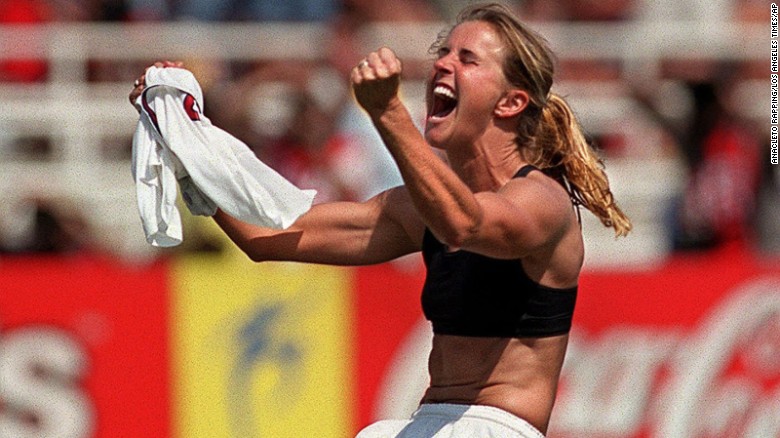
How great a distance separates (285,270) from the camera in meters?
7.23

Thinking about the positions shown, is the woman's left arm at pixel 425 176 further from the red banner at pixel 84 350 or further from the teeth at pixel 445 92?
the red banner at pixel 84 350

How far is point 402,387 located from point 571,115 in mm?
2880

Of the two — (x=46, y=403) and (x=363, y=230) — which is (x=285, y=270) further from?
(x=363, y=230)

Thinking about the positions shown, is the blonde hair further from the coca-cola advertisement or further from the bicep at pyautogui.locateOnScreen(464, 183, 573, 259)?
the coca-cola advertisement

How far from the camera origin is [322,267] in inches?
287

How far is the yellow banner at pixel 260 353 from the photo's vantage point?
706cm

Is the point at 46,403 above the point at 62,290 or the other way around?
the other way around

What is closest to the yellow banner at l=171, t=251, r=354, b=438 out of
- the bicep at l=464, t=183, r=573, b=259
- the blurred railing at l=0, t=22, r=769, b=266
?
the blurred railing at l=0, t=22, r=769, b=266

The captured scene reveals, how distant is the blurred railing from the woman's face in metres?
4.17

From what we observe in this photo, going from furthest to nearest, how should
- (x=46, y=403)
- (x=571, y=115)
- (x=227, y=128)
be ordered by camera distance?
(x=227, y=128), (x=46, y=403), (x=571, y=115)

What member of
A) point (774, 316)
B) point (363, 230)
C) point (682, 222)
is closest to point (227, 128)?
point (682, 222)

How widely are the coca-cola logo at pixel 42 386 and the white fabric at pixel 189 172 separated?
2.92 m

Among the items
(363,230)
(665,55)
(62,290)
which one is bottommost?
(62,290)

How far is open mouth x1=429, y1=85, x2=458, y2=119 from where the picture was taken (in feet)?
14.0
